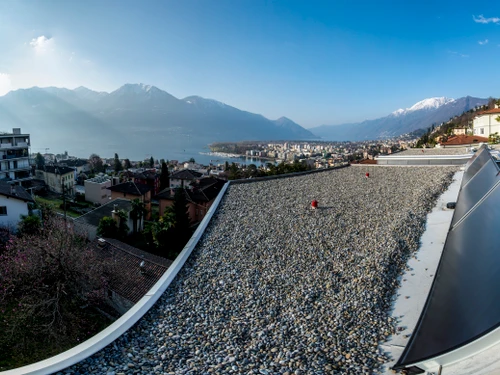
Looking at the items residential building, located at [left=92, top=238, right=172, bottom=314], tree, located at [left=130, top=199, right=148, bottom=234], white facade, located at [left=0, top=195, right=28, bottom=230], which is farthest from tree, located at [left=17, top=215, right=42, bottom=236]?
tree, located at [left=130, top=199, right=148, bottom=234]

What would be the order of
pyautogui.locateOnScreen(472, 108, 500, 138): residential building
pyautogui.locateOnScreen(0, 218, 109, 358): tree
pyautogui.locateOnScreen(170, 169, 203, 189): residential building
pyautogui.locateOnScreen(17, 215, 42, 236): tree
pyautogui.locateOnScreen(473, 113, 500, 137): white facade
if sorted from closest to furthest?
pyautogui.locateOnScreen(0, 218, 109, 358): tree
pyautogui.locateOnScreen(17, 215, 42, 236): tree
pyautogui.locateOnScreen(472, 108, 500, 138): residential building
pyautogui.locateOnScreen(473, 113, 500, 137): white facade
pyautogui.locateOnScreen(170, 169, 203, 189): residential building

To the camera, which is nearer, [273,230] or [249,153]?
[273,230]

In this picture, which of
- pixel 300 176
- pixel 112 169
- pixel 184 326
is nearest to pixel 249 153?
pixel 112 169

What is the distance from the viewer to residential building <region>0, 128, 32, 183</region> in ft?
92.9

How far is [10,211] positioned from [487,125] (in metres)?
36.1

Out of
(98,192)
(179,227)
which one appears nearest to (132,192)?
(98,192)

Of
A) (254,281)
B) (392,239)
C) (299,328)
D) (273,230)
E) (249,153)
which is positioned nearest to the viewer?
(299,328)

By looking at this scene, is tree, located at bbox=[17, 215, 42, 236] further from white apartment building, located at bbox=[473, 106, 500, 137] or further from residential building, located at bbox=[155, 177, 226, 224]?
white apartment building, located at bbox=[473, 106, 500, 137]

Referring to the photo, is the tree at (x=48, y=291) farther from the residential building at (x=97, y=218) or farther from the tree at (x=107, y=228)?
the residential building at (x=97, y=218)

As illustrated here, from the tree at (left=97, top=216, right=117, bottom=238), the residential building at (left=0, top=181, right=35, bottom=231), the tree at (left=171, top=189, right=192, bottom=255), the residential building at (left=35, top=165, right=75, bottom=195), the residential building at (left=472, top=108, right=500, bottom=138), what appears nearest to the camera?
the residential building at (left=0, top=181, right=35, bottom=231)

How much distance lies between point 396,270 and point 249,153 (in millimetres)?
146178

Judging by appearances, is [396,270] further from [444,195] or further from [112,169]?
[112,169]

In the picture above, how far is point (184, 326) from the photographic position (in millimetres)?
4211

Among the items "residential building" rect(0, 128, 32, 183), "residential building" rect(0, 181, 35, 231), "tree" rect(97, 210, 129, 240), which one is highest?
"residential building" rect(0, 128, 32, 183)
